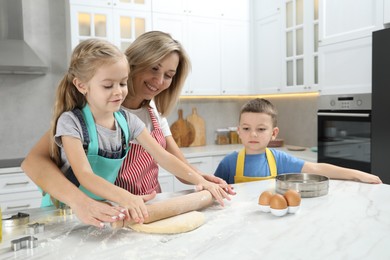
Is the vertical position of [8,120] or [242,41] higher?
[242,41]

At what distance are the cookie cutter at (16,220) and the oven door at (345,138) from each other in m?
2.23

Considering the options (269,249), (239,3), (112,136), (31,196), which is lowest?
(31,196)

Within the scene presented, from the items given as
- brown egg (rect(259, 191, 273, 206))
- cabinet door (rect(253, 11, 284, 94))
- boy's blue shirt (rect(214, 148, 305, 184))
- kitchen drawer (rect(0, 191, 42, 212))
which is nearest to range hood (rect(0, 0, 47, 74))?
kitchen drawer (rect(0, 191, 42, 212))

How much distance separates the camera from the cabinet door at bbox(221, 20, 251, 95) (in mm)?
3924

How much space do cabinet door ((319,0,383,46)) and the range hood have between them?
2288mm

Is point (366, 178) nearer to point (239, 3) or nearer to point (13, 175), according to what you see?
point (13, 175)

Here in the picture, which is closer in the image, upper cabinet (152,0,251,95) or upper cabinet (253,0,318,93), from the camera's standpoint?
upper cabinet (253,0,318,93)

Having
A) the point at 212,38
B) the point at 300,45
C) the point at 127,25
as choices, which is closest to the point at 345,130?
the point at 300,45

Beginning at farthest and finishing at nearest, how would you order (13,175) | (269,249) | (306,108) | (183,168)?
(306,108) < (13,175) < (183,168) < (269,249)

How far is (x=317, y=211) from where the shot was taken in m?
1.14

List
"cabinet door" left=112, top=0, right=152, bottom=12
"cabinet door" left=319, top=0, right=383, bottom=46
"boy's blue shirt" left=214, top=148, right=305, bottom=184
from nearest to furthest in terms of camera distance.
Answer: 1. "boy's blue shirt" left=214, top=148, right=305, bottom=184
2. "cabinet door" left=319, top=0, right=383, bottom=46
3. "cabinet door" left=112, top=0, right=152, bottom=12

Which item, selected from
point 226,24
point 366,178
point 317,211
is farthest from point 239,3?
point 317,211

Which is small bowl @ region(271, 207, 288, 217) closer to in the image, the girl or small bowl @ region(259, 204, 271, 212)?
small bowl @ region(259, 204, 271, 212)

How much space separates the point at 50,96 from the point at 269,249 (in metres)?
3.17
